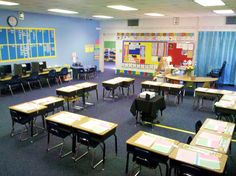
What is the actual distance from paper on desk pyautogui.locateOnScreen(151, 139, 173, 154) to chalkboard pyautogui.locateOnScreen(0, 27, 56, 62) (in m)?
7.64

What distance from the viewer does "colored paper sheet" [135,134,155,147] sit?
3.14m

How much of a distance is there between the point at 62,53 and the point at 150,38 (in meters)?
4.87

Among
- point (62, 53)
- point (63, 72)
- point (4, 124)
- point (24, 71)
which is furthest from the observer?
point (62, 53)

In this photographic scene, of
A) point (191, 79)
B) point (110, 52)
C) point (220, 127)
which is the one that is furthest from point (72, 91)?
point (110, 52)

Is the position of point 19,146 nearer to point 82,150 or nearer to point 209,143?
point 82,150

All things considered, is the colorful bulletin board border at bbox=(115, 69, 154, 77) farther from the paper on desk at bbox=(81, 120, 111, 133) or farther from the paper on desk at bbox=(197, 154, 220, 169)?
the paper on desk at bbox=(197, 154, 220, 169)

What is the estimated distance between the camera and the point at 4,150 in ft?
14.0

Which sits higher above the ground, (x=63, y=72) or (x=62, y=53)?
(x=62, y=53)

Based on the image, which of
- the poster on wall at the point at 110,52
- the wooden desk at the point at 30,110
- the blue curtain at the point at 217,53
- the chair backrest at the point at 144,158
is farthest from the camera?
the poster on wall at the point at 110,52

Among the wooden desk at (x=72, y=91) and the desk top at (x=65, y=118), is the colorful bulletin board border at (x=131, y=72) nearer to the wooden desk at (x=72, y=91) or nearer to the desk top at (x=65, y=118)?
the wooden desk at (x=72, y=91)

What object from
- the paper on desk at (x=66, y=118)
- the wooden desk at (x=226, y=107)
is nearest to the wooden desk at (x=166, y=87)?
the wooden desk at (x=226, y=107)

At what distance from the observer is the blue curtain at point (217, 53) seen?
9734 mm

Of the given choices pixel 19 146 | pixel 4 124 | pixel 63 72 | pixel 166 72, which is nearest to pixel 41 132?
pixel 19 146

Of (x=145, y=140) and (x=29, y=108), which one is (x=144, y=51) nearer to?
(x=29, y=108)
